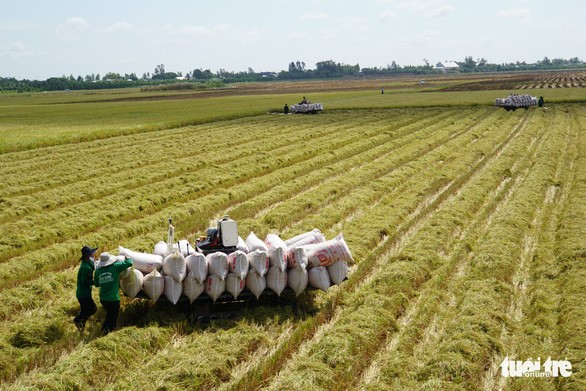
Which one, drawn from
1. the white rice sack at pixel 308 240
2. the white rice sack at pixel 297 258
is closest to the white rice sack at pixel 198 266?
the white rice sack at pixel 297 258

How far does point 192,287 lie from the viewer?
920cm

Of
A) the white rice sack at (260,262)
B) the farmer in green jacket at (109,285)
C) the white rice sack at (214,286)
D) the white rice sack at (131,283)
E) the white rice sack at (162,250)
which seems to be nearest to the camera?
the farmer in green jacket at (109,285)

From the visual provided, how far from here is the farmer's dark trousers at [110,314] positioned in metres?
8.59

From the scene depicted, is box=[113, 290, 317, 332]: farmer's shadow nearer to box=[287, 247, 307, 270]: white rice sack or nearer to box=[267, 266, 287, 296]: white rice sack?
box=[267, 266, 287, 296]: white rice sack

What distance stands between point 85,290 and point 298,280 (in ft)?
11.2

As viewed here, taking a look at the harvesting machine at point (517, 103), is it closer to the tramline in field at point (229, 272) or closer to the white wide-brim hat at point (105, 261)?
the tramline in field at point (229, 272)

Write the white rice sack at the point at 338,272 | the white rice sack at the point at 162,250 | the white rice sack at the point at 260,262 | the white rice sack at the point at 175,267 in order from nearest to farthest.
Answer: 1. the white rice sack at the point at 175,267
2. the white rice sack at the point at 260,262
3. the white rice sack at the point at 338,272
4. the white rice sack at the point at 162,250

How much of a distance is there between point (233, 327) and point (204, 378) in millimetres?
1590

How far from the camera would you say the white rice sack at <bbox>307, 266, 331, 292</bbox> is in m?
9.60

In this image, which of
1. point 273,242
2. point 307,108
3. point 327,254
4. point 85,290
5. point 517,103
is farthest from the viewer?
point 307,108

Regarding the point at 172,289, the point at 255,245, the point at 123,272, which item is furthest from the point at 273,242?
the point at 123,272

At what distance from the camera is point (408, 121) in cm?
3966

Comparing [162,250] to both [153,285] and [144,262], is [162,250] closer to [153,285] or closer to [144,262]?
[144,262]

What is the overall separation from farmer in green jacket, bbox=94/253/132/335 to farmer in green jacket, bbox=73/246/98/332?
204 mm
